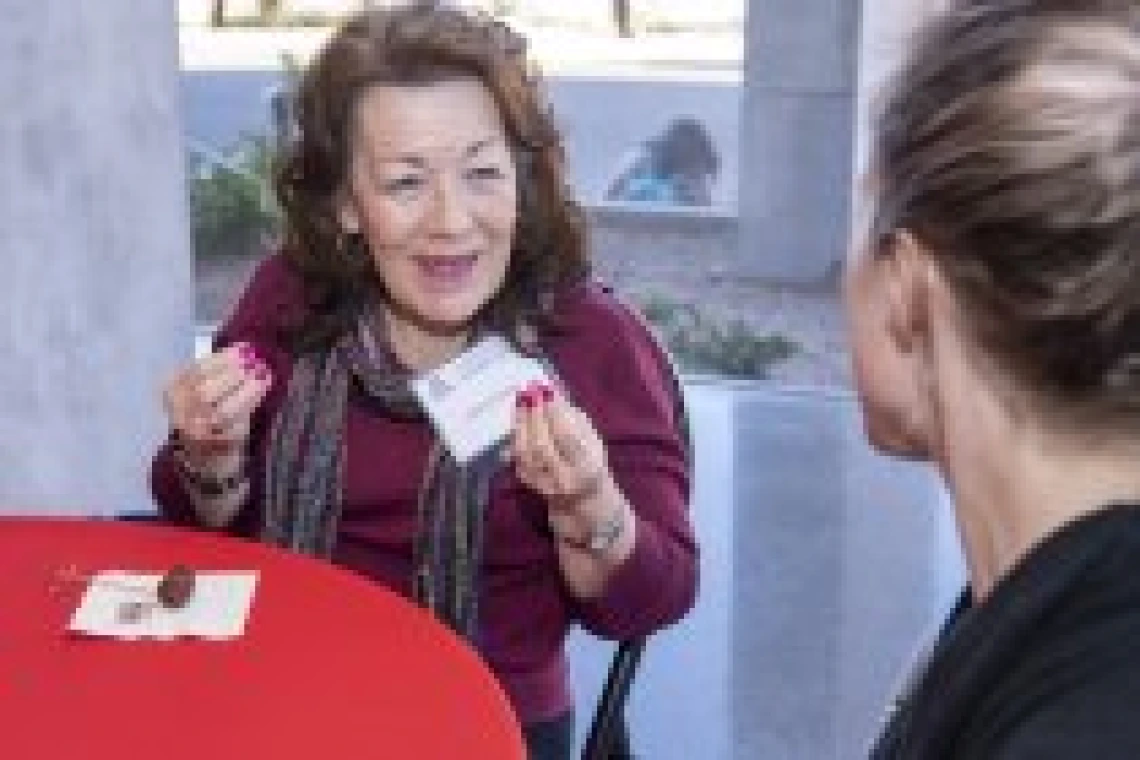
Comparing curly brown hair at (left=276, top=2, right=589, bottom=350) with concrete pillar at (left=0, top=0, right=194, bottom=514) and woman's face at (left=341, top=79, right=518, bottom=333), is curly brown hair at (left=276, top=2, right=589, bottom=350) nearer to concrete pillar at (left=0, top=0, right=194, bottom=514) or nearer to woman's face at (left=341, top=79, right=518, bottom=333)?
woman's face at (left=341, top=79, right=518, bottom=333)

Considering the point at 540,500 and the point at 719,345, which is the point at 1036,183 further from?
the point at 719,345

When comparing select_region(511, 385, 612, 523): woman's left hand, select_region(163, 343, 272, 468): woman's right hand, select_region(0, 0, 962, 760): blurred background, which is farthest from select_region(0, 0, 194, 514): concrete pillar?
select_region(511, 385, 612, 523): woman's left hand

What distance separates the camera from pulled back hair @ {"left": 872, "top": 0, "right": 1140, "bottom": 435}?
84 centimetres

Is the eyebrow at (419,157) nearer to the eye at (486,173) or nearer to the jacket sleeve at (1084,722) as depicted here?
the eye at (486,173)

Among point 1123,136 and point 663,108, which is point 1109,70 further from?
point 663,108

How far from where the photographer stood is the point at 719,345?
16.7ft

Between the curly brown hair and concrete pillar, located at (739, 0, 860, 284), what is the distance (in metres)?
2.51

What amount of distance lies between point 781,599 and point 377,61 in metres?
2.00

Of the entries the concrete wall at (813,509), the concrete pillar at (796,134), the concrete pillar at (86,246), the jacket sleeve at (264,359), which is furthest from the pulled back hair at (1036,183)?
the concrete pillar at (796,134)

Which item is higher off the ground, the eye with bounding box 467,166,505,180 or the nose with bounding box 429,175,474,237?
the eye with bounding box 467,166,505,180

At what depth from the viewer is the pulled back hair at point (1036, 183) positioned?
0.84m

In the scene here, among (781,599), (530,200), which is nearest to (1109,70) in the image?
(530,200)

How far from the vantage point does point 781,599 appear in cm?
372

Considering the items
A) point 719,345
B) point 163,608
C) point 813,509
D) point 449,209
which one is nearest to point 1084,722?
point 163,608
